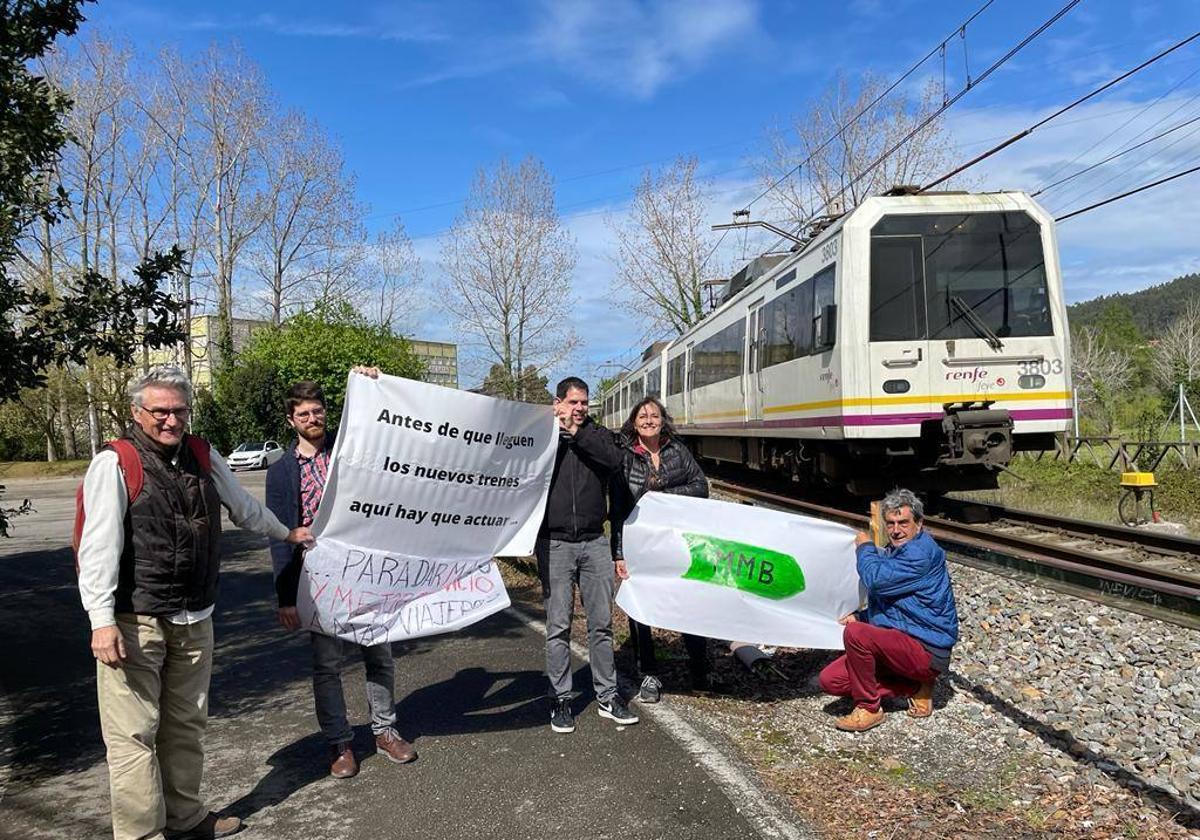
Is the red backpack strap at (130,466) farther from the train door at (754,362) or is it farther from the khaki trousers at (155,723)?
the train door at (754,362)

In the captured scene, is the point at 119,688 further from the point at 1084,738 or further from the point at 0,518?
the point at 1084,738

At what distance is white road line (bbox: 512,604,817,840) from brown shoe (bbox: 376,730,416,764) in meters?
1.34

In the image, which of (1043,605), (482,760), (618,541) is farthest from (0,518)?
(1043,605)

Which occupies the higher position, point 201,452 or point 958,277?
point 958,277

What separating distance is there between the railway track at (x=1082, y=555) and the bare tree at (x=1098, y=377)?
2484cm

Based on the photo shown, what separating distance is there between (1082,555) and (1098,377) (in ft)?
145

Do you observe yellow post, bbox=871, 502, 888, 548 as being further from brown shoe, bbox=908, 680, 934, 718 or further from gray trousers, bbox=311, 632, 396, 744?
gray trousers, bbox=311, 632, 396, 744

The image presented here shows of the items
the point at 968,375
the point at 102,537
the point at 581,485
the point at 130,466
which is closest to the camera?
the point at 102,537

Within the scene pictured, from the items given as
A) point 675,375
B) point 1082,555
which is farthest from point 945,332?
point 675,375

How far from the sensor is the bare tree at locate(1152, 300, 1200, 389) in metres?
51.5

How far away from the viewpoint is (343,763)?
441cm

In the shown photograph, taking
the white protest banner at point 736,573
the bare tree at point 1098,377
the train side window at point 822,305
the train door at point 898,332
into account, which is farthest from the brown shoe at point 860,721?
the bare tree at point 1098,377

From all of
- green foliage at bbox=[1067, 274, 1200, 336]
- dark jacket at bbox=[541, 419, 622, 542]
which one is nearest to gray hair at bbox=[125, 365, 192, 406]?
dark jacket at bbox=[541, 419, 622, 542]

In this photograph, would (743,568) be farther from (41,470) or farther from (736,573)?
(41,470)
